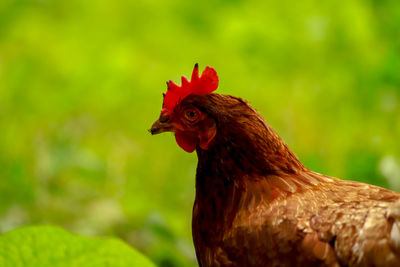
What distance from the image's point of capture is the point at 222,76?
252 centimetres

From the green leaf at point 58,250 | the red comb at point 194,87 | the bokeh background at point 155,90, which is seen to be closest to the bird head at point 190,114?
the red comb at point 194,87

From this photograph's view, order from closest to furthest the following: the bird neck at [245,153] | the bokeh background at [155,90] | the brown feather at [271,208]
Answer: the brown feather at [271,208] → the bird neck at [245,153] → the bokeh background at [155,90]

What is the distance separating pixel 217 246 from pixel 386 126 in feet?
5.64

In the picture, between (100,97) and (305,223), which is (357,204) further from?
(100,97)

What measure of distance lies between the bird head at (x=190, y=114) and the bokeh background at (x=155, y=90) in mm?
884

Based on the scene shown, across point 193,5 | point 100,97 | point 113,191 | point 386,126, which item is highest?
point 193,5

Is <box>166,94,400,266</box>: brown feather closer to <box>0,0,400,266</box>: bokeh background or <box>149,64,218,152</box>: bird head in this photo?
<box>149,64,218,152</box>: bird head

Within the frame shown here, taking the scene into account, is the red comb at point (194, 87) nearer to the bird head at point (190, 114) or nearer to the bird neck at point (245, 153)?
the bird head at point (190, 114)

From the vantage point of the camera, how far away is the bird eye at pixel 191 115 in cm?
106

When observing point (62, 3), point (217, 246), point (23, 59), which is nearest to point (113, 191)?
point (23, 59)

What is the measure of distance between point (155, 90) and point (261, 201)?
5.25 feet

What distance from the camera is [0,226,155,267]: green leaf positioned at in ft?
3.58

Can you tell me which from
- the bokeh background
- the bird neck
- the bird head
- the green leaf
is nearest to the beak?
the bird head

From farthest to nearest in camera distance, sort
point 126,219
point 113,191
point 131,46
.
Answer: point 131,46, point 113,191, point 126,219
